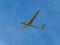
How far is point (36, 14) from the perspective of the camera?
345 feet

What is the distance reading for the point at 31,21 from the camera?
385 feet

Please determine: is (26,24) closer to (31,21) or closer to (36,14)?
(31,21)

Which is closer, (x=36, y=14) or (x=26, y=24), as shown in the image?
(x=36, y=14)

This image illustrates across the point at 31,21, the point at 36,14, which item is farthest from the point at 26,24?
the point at 36,14

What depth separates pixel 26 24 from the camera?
122m

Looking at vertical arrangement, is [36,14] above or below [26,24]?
below

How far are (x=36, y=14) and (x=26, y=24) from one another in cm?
1841

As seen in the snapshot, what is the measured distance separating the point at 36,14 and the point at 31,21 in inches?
503

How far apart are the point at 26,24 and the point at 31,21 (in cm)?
579

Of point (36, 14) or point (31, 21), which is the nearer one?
point (36, 14)
